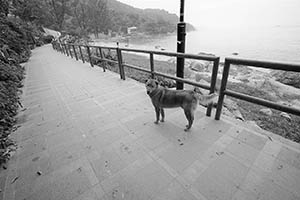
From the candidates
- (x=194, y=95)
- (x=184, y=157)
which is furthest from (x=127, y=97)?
(x=184, y=157)

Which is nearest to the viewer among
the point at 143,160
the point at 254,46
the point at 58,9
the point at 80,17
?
the point at 143,160

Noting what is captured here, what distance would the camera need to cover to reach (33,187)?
55.4 inches

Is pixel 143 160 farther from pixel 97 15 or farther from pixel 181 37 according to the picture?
pixel 97 15

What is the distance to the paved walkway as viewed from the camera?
129 centimetres

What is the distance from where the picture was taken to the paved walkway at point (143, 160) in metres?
1.29

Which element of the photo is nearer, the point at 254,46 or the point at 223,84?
the point at 223,84

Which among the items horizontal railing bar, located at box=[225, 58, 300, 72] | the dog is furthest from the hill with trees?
horizontal railing bar, located at box=[225, 58, 300, 72]

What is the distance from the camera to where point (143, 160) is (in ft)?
5.28

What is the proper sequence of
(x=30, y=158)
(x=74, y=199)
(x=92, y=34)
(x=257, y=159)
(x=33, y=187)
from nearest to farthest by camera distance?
(x=74, y=199) < (x=33, y=187) < (x=257, y=159) < (x=30, y=158) < (x=92, y=34)

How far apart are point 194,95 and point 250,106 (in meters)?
2.45

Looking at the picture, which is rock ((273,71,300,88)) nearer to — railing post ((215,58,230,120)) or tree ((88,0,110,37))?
railing post ((215,58,230,120))

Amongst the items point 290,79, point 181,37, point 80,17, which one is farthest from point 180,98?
point 80,17

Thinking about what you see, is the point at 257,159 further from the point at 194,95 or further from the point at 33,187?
the point at 33,187

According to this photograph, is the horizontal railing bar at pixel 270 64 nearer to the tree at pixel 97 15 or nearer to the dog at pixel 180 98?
the dog at pixel 180 98
